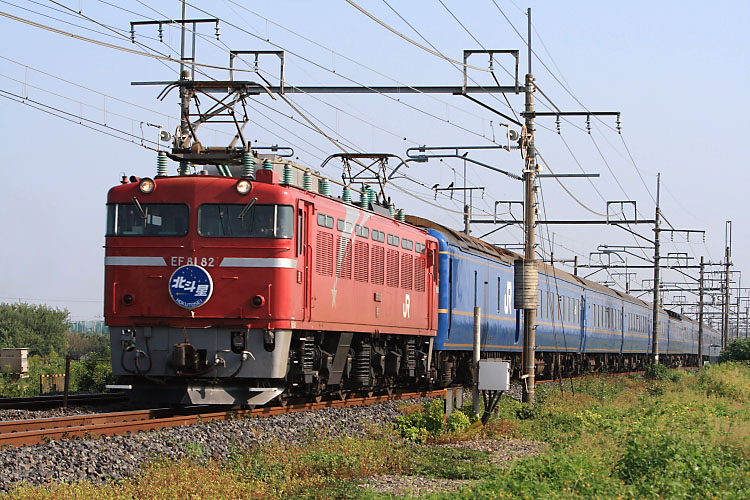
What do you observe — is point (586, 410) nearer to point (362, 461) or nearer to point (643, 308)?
point (362, 461)

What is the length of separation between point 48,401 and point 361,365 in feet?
19.4

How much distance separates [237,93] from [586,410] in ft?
29.9

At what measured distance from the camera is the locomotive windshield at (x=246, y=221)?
16.4m

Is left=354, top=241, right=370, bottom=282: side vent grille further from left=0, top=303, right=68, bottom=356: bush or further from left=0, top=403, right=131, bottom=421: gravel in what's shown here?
left=0, top=303, right=68, bottom=356: bush

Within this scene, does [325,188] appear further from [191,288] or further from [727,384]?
[727,384]

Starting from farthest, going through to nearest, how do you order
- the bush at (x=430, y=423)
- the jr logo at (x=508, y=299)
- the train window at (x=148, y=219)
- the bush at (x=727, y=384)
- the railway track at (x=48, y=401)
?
1. the jr logo at (x=508, y=299)
2. the bush at (x=727, y=384)
3. the railway track at (x=48, y=401)
4. the train window at (x=148, y=219)
5. the bush at (x=430, y=423)

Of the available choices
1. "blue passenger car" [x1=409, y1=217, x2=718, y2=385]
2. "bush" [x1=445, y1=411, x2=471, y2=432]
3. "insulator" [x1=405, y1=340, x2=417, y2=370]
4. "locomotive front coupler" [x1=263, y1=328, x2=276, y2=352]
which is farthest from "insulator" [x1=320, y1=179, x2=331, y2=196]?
"blue passenger car" [x1=409, y1=217, x2=718, y2=385]

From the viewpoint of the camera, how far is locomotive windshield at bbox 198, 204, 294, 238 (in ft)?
53.9

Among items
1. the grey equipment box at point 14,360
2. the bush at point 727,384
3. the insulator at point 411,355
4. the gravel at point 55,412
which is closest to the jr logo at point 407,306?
the insulator at point 411,355

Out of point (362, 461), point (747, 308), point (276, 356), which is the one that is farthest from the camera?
point (747, 308)

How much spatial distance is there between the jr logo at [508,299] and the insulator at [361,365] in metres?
10.9

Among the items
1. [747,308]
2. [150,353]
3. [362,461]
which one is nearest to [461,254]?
[150,353]

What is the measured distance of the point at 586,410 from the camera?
20.1m

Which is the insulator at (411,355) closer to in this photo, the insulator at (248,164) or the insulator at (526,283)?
the insulator at (526,283)
